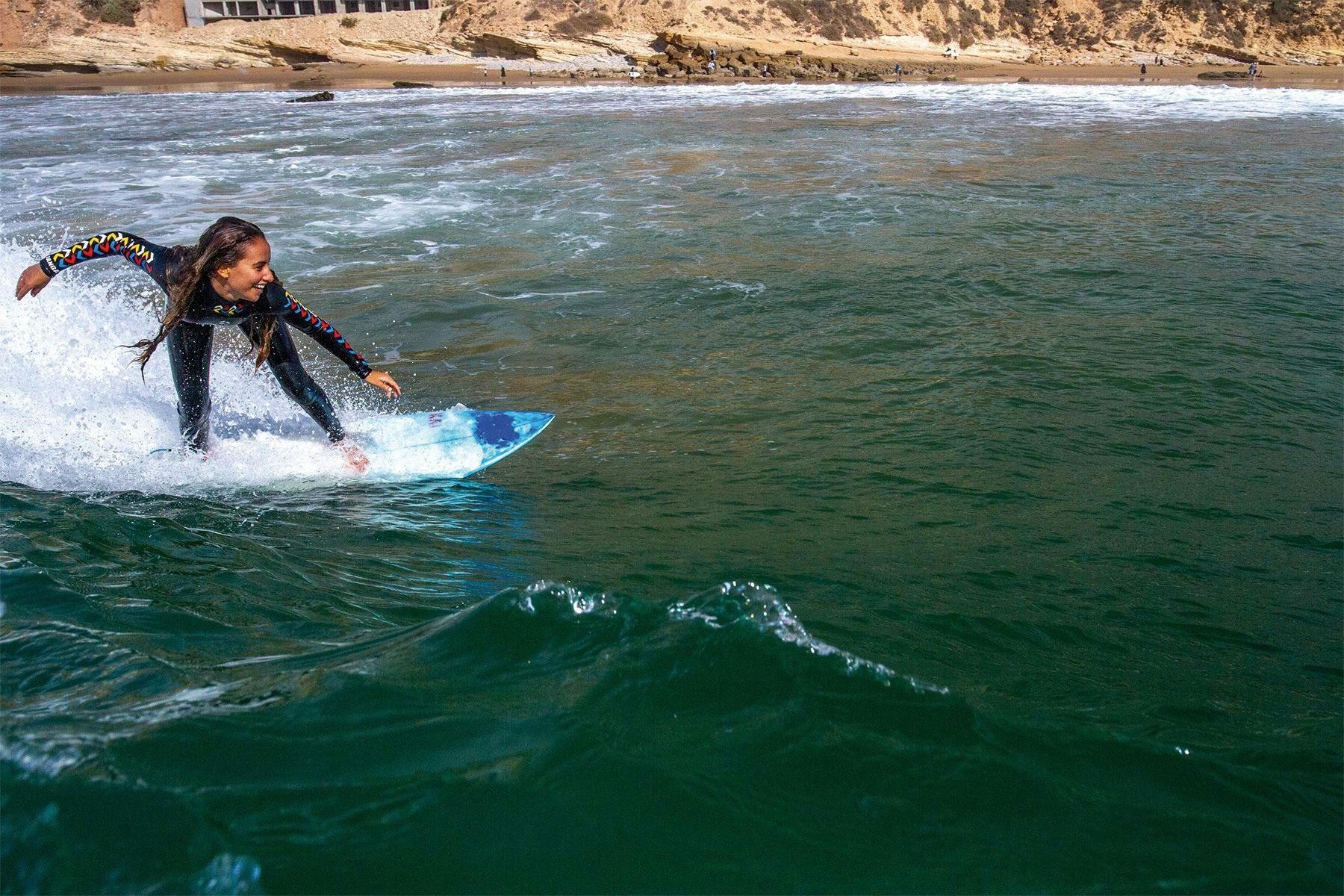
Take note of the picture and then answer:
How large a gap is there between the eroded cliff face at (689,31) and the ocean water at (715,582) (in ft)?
135

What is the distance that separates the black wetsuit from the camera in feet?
15.1

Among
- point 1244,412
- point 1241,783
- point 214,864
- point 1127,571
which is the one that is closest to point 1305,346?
point 1244,412

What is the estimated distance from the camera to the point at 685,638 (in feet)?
9.48

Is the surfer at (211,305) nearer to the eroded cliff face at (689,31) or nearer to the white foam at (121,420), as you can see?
the white foam at (121,420)

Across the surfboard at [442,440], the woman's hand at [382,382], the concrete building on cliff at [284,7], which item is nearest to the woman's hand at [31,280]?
the surfboard at [442,440]

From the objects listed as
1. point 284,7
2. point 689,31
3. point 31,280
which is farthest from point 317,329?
point 284,7

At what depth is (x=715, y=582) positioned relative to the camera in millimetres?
3855

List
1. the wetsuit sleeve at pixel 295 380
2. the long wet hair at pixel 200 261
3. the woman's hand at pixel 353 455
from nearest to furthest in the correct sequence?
the long wet hair at pixel 200 261, the wetsuit sleeve at pixel 295 380, the woman's hand at pixel 353 455

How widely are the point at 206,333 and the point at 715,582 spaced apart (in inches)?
123

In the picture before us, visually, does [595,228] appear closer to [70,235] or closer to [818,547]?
[70,235]

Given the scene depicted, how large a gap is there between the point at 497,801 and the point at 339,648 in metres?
1.10

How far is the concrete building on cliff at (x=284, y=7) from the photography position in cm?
5762

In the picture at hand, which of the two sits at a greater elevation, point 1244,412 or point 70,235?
point 70,235

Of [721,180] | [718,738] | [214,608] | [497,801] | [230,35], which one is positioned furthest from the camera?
[230,35]
